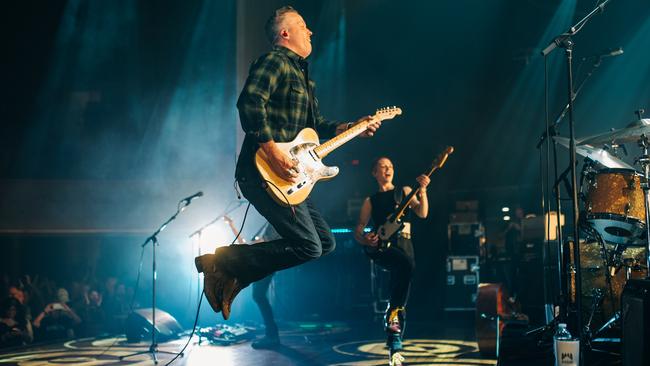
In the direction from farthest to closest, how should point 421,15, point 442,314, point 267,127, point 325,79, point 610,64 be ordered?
point 421,15 → point 325,79 → point 610,64 → point 442,314 → point 267,127

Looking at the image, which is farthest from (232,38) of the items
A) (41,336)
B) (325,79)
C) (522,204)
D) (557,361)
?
(557,361)

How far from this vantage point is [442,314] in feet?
37.7


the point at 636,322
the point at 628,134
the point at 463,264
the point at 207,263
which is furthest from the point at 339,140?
the point at 463,264

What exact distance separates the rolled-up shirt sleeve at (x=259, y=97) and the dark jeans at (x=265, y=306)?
165 inches

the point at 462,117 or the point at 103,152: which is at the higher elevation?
the point at 462,117

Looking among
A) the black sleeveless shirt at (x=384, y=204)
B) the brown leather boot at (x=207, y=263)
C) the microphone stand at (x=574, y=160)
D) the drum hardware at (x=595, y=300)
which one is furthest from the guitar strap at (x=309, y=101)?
the drum hardware at (x=595, y=300)

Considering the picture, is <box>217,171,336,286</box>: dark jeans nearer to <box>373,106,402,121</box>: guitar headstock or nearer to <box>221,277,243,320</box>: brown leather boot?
<box>221,277,243,320</box>: brown leather boot

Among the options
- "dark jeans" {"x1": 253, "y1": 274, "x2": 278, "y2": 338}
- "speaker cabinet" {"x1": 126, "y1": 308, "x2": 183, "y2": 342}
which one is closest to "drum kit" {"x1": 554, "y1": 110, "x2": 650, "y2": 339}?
"dark jeans" {"x1": 253, "y1": 274, "x2": 278, "y2": 338}

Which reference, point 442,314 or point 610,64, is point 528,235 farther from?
point 610,64

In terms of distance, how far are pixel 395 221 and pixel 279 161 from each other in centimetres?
270

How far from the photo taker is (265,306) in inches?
311

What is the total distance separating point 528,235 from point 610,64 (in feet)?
16.1

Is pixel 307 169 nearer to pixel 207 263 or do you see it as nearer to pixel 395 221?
pixel 207 263

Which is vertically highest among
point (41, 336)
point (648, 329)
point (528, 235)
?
point (528, 235)
